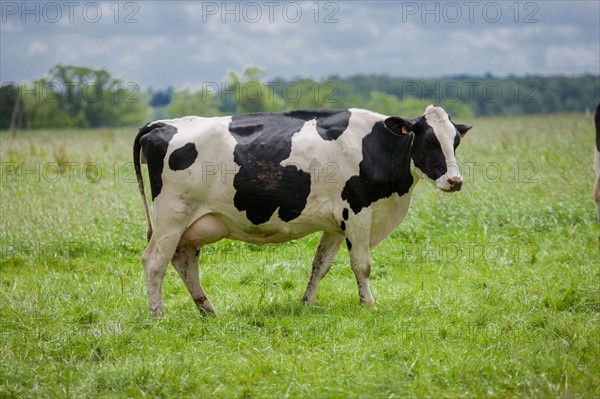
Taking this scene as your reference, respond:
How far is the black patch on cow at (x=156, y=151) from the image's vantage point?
8.27 m

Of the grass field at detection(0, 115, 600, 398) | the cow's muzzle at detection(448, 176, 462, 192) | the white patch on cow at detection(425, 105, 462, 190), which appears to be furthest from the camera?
the white patch on cow at detection(425, 105, 462, 190)

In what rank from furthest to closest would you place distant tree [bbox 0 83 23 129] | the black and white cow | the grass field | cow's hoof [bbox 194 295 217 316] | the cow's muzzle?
distant tree [bbox 0 83 23 129] → cow's hoof [bbox 194 295 217 316] → the black and white cow → the cow's muzzle → the grass field

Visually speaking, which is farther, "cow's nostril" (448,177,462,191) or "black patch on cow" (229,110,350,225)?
"black patch on cow" (229,110,350,225)

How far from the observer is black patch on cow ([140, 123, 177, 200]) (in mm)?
8266

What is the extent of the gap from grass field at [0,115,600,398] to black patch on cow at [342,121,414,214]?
1206 millimetres

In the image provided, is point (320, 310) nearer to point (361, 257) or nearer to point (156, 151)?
point (361, 257)

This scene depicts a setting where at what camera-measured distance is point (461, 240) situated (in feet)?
38.4

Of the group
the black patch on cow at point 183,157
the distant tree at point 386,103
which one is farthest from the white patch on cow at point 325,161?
the distant tree at point 386,103

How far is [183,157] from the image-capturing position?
820 centimetres

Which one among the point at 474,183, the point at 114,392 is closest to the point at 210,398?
the point at 114,392

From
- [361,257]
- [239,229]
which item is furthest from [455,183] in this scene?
[239,229]

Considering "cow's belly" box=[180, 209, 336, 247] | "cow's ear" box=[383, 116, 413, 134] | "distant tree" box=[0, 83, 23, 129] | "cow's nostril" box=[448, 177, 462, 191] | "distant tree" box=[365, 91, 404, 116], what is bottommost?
"distant tree" box=[365, 91, 404, 116]

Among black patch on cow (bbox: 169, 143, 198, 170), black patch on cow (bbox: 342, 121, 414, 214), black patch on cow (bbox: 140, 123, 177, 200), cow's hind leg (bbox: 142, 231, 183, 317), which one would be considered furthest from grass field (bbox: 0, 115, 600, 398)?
black patch on cow (bbox: 169, 143, 198, 170)

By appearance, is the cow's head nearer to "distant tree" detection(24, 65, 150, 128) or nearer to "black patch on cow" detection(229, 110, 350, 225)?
"black patch on cow" detection(229, 110, 350, 225)
